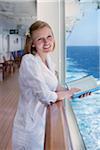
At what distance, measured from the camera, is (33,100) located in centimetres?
193

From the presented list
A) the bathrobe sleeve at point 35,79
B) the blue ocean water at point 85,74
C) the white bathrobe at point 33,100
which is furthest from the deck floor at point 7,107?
the bathrobe sleeve at point 35,79

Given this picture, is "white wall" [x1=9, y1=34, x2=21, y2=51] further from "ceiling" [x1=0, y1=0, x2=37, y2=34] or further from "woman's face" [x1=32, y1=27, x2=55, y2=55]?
"woman's face" [x1=32, y1=27, x2=55, y2=55]

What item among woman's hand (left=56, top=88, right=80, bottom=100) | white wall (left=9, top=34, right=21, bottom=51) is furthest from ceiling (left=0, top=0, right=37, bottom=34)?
woman's hand (left=56, top=88, right=80, bottom=100)

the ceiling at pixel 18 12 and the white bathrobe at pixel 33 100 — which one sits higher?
the ceiling at pixel 18 12

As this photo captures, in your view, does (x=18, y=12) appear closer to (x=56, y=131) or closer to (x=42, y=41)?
(x=42, y=41)


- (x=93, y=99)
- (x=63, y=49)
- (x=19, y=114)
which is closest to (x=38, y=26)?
(x=19, y=114)

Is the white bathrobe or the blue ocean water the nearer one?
the white bathrobe

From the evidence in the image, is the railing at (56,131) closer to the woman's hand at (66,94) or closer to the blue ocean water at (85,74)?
the woman's hand at (66,94)

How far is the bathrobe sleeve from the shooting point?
1.86m

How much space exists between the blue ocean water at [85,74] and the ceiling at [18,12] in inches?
47.4

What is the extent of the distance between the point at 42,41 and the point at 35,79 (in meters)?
0.21

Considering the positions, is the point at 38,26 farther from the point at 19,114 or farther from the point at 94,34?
the point at 94,34

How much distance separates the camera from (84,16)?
5.54 metres

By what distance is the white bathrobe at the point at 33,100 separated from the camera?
1875 millimetres
